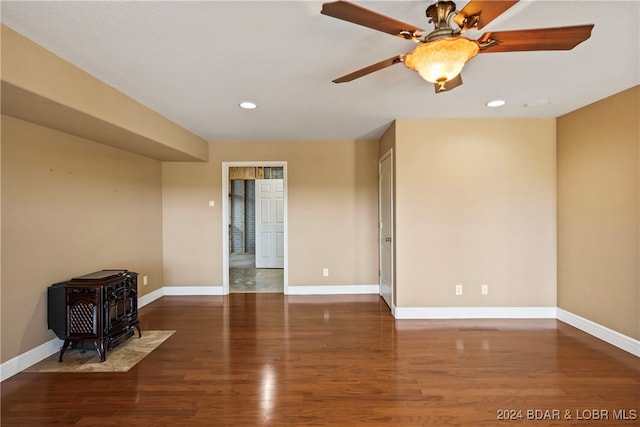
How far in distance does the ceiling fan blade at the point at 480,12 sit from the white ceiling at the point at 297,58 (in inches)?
11.6

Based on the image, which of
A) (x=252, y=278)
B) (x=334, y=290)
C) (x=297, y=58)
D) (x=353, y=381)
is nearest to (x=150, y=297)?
(x=252, y=278)

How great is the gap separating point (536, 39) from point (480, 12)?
357mm

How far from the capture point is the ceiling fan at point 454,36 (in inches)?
50.4

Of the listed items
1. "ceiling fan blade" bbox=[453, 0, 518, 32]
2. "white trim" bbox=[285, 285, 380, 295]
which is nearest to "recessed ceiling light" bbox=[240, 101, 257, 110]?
"ceiling fan blade" bbox=[453, 0, 518, 32]

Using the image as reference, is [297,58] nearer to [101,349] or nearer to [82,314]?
[82,314]

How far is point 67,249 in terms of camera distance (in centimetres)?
288

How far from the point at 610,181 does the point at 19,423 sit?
5.11 metres

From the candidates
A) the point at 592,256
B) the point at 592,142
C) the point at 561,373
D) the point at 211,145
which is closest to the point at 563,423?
the point at 561,373

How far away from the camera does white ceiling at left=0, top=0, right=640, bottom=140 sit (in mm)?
1576

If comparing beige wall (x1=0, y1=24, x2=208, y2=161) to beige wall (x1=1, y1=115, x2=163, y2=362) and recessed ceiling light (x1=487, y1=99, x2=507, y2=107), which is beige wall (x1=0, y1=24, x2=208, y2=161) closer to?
beige wall (x1=1, y1=115, x2=163, y2=362)

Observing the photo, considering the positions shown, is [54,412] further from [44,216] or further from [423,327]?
[423,327]

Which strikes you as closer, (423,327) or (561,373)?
(561,373)

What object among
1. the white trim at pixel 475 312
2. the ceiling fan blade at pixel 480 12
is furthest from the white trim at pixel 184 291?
the ceiling fan blade at pixel 480 12

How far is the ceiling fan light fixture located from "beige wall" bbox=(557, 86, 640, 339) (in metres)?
2.37
